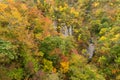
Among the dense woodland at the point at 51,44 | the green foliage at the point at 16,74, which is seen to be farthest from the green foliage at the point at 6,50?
the green foliage at the point at 16,74

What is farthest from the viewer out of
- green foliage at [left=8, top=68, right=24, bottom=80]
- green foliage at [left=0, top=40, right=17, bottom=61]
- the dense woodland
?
the dense woodland

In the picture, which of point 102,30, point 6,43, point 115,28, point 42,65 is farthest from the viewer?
point 102,30

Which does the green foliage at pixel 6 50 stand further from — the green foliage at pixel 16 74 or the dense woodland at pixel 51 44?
the green foliage at pixel 16 74

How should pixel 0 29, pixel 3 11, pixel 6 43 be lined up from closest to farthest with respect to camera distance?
pixel 6 43, pixel 0 29, pixel 3 11

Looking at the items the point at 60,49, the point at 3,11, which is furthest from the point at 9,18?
the point at 60,49

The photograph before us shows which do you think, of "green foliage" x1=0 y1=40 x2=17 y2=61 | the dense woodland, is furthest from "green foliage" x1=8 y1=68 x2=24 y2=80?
"green foliage" x1=0 y1=40 x2=17 y2=61

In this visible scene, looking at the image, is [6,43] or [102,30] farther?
[102,30]

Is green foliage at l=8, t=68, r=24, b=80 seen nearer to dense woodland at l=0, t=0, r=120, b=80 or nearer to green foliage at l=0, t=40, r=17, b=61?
dense woodland at l=0, t=0, r=120, b=80

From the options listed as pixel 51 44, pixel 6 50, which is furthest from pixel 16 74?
pixel 51 44

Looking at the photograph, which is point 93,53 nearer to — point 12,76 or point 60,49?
point 60,49
